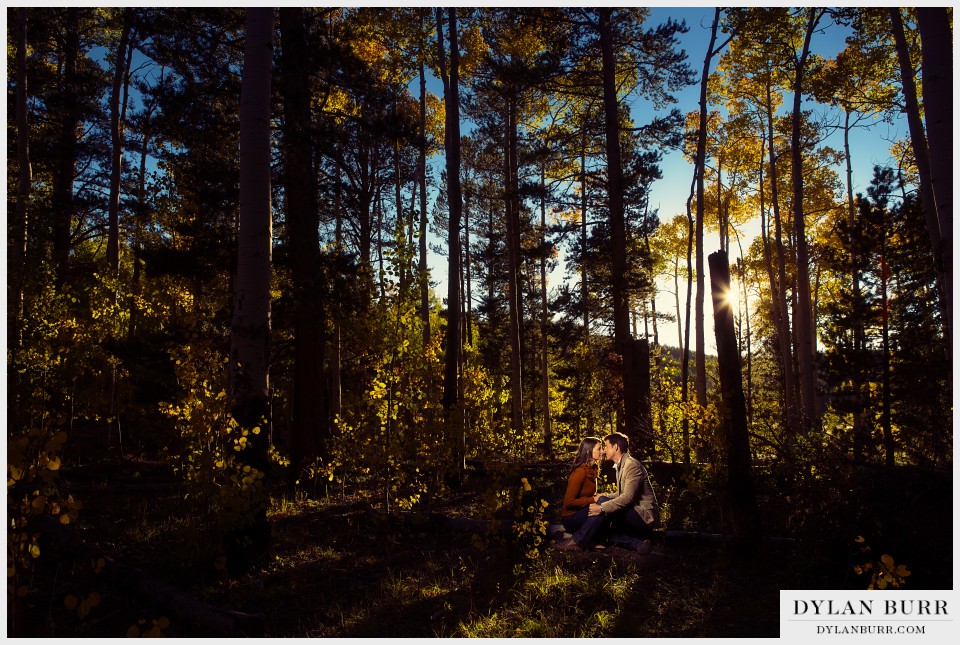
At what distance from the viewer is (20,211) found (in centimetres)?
804

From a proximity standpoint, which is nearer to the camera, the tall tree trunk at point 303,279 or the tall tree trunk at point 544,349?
the tall tree trunk at point 303,279

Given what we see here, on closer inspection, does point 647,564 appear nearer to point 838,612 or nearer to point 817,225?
point 838,612

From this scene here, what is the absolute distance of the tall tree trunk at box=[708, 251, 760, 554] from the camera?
4711 millimetres

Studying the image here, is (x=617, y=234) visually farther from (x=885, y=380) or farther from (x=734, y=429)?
(x=734, y=429)

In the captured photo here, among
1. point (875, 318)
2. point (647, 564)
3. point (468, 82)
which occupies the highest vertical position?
point (468, 82)

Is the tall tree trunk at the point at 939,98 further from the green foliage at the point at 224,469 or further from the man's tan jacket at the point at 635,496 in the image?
the green foliage at the point at 224,469

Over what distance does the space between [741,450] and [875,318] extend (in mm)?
8299

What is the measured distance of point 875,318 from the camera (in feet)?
34.6


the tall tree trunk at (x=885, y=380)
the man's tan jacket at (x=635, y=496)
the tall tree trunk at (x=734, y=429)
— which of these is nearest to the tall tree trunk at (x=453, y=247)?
the man's tan jacket at (x=635, y=496)

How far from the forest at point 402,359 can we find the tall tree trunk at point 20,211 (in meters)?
0.06

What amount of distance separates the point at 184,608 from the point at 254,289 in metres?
2.41

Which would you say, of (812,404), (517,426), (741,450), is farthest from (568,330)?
(741,450)

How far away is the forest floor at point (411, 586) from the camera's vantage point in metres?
3.42

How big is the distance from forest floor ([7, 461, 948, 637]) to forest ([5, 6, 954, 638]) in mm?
35
